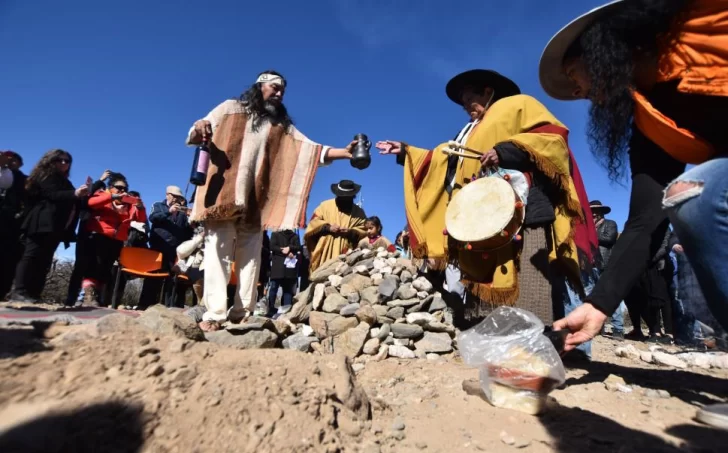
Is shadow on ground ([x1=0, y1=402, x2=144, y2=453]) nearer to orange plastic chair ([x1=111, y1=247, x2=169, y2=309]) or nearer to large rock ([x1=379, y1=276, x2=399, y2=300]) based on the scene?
large rock ([x1=379, y1=276, x2=399, y2=300])

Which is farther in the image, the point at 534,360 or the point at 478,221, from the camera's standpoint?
the point at 478,221

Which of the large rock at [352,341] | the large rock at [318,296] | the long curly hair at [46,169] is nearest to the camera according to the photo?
the large rock at [352,341]

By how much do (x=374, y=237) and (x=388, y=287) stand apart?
9.61ft

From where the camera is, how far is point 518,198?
8.43 ft

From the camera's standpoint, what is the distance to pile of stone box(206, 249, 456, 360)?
2942 millimetres

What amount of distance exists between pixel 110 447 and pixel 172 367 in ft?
1.30

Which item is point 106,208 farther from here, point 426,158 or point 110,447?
point 110,447

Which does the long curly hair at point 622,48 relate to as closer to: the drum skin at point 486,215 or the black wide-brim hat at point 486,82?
the drum skin at point 486,215

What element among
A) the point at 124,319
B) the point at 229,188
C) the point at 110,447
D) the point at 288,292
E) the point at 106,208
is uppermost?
the point at 106,208

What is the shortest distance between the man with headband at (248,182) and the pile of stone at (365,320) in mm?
429

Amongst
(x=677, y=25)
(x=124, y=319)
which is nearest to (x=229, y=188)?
(x=124, y=319)

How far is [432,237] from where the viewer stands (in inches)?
128

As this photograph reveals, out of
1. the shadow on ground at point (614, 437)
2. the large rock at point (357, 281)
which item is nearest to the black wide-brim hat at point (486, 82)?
the large rock at point (357, 281)

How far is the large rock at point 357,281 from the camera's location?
4.39 metres
